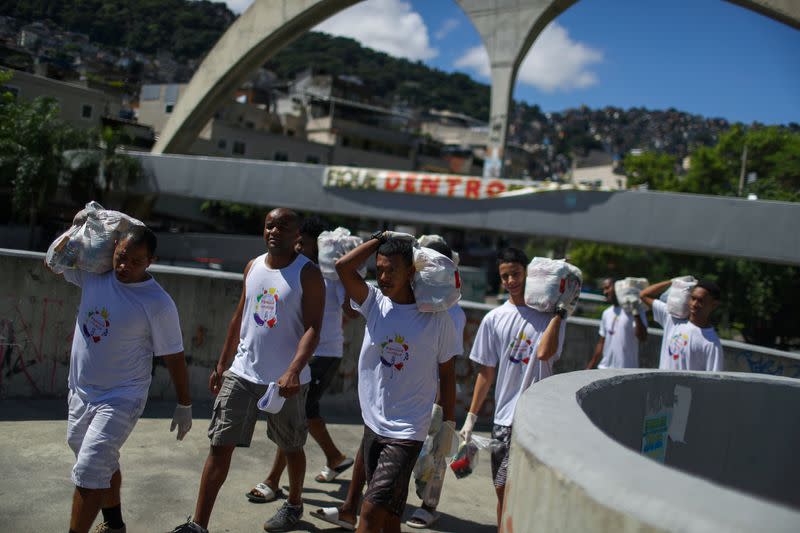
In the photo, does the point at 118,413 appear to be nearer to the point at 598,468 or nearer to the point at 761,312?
the point at 598,468

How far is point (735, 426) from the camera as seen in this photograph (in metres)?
3.56

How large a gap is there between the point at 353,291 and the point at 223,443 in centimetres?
114

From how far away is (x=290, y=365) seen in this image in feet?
13.4

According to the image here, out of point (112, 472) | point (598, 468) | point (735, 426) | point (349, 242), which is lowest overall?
point (112, 472)

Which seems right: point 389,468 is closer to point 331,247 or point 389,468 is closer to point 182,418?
point 182,418

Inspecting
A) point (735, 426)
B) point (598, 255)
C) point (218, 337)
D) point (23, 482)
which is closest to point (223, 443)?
point (23, 482)

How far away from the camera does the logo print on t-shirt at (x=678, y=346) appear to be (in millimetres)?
5887

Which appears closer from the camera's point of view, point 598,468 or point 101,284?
point 598,468

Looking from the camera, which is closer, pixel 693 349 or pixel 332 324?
pixel 332 324

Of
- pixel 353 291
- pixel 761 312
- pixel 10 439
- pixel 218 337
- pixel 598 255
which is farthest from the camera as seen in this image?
pixel 598 255

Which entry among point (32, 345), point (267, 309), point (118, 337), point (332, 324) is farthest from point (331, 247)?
point (32, 345)

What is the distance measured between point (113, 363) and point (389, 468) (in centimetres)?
151

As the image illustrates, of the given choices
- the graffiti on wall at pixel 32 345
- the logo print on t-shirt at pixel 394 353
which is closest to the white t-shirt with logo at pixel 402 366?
the logo print on t-shirt at pixel 394 353

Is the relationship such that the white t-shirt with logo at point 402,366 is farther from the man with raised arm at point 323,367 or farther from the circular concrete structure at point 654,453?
the man with raised arm at point 323,367
